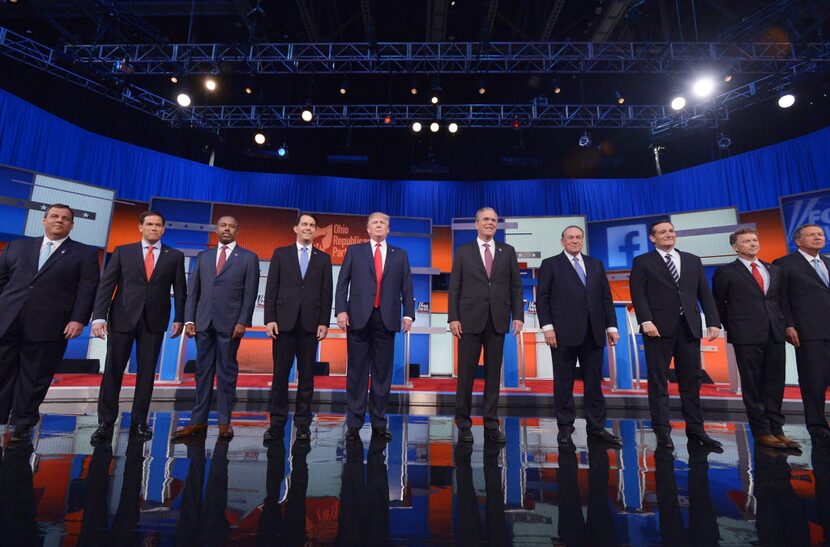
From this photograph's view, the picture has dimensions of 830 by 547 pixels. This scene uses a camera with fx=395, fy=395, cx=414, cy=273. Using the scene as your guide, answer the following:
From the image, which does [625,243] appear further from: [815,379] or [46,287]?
[46,287]

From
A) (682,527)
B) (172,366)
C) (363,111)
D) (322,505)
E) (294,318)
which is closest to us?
(682,527)

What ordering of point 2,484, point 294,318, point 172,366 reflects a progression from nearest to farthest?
1. point 2,484
2. point 294,318
3. point 172,366

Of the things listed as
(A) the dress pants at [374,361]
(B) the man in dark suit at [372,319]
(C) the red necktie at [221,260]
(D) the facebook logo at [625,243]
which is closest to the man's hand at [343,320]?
(B) the man in dark suit at [372,319]

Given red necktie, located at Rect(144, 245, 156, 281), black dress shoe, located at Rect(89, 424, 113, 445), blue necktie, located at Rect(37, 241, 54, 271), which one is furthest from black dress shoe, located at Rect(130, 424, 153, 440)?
blue necktie, located at Rect(37, 241, 54, 271)

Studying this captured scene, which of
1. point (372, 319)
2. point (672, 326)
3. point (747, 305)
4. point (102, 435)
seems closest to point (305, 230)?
point (372, 319)

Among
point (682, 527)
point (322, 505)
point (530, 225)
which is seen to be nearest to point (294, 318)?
point (322, 505)

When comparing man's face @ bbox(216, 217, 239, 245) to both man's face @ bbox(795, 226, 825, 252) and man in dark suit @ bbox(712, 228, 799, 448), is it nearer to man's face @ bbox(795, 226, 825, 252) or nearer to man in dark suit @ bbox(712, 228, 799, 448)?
man in dark suit @ bbox(712, 228, 799, 448)

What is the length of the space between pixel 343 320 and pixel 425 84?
8.15m

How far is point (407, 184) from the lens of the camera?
1044cm

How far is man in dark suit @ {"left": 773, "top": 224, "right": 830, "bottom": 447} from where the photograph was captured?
294 cm

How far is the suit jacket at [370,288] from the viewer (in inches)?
117

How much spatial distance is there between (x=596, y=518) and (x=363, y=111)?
975cm

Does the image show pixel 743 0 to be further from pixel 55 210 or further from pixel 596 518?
pixel 55 210

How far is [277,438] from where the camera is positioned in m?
2.75
